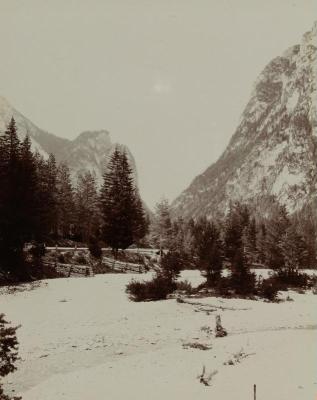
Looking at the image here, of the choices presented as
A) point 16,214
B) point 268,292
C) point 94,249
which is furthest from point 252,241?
point 16,214

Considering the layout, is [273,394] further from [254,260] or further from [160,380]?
[254,260]

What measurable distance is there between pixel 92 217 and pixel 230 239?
27799 millimetres

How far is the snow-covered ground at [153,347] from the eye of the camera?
498 inches

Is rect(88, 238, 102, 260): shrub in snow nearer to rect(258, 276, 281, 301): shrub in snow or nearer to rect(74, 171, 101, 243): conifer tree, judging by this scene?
rect(258, 276, 281, 301): shrub in snow

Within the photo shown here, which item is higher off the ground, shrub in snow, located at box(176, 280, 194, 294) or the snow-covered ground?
shrub in snow, located at box(176, 280, 194, 294)

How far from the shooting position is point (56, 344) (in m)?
17.6

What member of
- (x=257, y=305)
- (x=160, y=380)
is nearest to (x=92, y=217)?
(x=257, y=305)

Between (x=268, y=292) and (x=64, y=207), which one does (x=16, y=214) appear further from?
(x=64, y=207)

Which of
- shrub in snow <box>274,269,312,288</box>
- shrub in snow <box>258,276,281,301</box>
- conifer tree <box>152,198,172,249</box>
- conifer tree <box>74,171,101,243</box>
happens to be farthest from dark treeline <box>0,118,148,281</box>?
conifer tree <box>152,198,172,249</box>

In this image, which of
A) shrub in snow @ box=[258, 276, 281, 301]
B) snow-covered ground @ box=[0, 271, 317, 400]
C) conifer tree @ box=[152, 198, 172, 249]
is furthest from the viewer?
conifer tree @ box=[152, 198, 172, 249]

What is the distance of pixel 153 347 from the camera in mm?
17781

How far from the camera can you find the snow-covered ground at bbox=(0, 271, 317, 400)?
12.7m

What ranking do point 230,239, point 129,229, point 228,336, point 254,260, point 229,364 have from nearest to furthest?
point 229,364 < point 228,336 < point 129,229 < point 230,239 < point 254,260

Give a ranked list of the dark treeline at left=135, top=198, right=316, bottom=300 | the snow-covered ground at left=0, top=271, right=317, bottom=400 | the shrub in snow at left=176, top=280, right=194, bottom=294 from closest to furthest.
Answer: the snow-covered ground at left=0, top=271, right=317, bottom=400 → the shrub in snow at left=176, top=280, right=194, bottom=294 → the dark treeline at left=135, top=198, right=316, bottom=300
